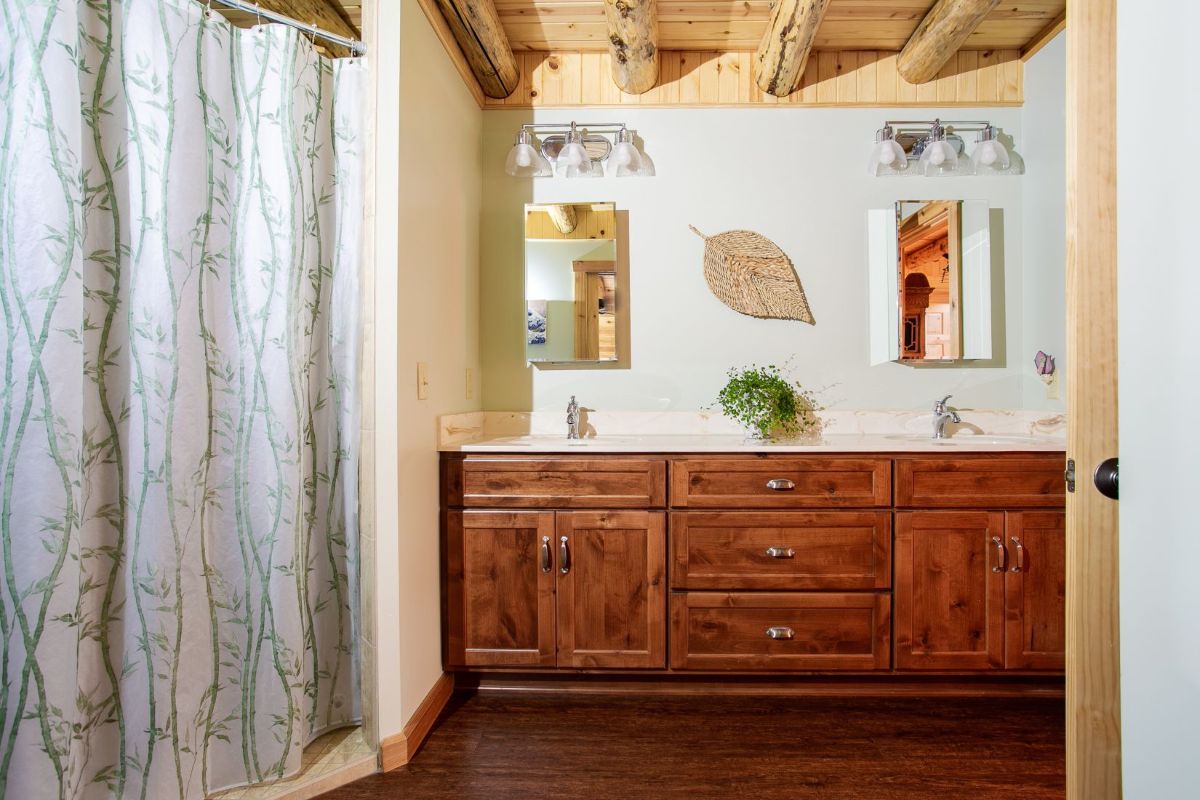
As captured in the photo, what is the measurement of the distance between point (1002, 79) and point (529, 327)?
2.32m

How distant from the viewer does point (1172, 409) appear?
62 centimetres

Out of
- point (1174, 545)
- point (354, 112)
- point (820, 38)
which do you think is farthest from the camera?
point (820, 38)

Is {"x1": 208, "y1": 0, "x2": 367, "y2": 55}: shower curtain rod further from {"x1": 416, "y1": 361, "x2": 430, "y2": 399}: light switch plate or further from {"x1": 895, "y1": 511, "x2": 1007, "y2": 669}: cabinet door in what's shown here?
{"x1": 895, "y1": 511, "x2": 1007, "y2": 669}: cabinet door

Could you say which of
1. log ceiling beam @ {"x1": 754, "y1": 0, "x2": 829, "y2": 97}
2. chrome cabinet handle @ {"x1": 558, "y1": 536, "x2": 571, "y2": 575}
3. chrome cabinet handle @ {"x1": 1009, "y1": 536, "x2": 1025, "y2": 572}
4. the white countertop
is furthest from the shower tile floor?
log ceiling beam @ {"x1": 754, "y1": 0, "x2": 829, "y2": 97}

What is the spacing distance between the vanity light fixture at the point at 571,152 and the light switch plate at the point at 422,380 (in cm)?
107

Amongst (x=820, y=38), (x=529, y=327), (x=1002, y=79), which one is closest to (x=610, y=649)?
(x=529, y=327)

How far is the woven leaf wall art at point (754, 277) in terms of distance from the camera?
8.42 feet

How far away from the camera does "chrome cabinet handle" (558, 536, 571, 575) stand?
2037mm

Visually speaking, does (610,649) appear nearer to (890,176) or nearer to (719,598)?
(719,598)

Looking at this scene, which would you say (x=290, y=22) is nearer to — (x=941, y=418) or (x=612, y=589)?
(x=612, y=589)

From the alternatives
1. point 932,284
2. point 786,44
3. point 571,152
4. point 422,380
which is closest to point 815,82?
point 786,44

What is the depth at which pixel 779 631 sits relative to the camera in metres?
2.01

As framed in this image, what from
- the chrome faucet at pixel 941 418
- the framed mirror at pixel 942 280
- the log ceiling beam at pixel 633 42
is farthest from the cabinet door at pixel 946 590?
the log ceiling beam at pixel 633 42

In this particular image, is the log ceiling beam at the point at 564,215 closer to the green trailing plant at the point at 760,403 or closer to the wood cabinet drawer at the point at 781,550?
the green trailing plant at the point at 760,403
